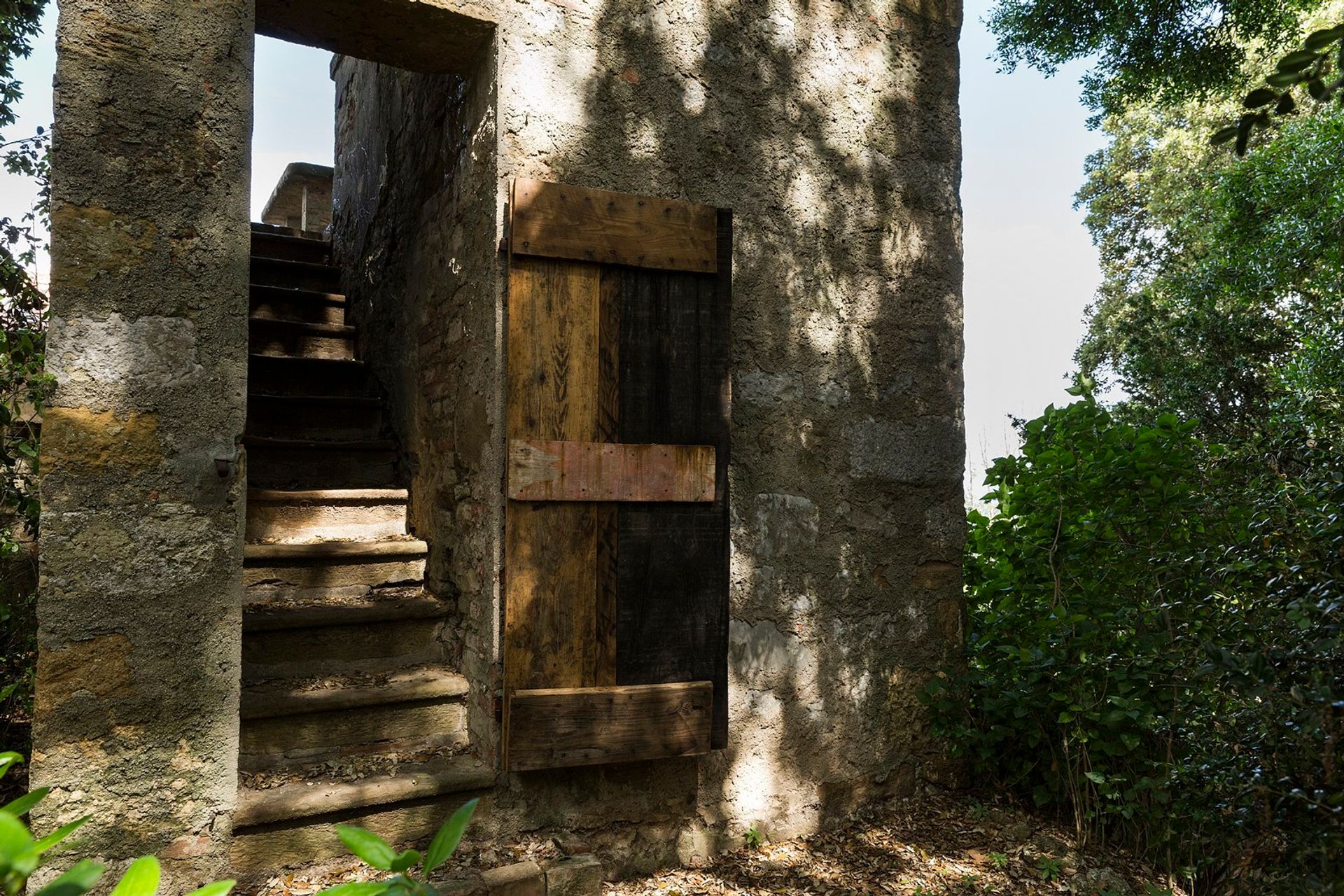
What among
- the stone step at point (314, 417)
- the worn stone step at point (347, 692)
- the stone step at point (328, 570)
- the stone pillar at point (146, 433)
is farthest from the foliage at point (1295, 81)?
the stone step at point (314, 417)

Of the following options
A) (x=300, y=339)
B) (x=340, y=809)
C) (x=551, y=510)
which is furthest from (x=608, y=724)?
(x=300, y=339)

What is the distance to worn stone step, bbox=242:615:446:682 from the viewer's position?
2674 mm

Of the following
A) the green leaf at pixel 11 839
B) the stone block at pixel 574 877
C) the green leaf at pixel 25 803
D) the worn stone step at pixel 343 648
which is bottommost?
the stone block at pixel 574 877

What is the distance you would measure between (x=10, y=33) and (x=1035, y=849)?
4.30 meters

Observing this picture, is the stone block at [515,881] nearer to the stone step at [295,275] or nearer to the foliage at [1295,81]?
the foliage at [1295,81]

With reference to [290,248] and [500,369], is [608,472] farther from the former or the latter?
[290,248]

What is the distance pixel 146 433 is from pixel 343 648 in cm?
105

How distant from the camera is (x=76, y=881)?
617 mm

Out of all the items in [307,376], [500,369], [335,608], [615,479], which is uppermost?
[307,376]

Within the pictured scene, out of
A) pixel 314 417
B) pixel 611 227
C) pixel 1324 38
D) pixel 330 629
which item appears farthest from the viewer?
pixel 314 417

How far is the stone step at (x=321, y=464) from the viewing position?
3420 mm

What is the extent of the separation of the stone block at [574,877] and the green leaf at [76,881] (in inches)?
73.9

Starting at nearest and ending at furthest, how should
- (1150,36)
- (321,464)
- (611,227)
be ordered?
(611,227)
(321,464)
(1150,36)

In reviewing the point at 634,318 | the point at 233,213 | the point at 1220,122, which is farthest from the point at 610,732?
the point at 1220,122
